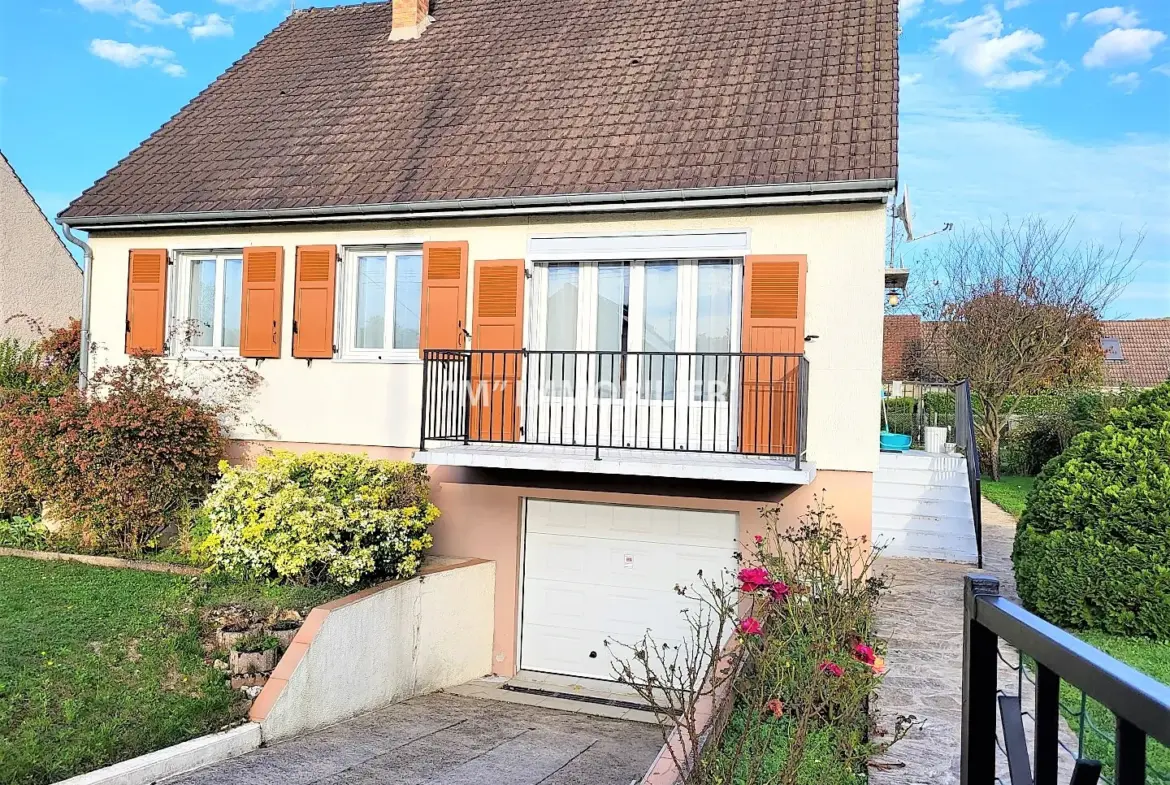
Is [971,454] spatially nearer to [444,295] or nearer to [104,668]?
[444,295]

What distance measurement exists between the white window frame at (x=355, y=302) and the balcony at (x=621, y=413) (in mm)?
1013

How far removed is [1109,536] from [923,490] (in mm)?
5623

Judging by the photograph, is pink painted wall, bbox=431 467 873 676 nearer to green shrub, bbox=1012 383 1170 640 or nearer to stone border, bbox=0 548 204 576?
stone border, bbox=0 548 204 576

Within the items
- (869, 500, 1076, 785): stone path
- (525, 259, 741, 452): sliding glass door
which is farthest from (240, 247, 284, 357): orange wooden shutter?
(869, 500, 1076, 785): stone path

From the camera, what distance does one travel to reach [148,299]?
11.4 m

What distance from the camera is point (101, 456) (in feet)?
32.5

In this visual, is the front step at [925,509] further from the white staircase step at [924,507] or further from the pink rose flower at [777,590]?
the pink rose flower at [777,590]

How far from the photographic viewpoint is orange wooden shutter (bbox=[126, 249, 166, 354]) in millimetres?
11422

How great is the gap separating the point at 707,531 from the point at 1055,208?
20296 millimetres

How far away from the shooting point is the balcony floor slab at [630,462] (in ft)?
27.6

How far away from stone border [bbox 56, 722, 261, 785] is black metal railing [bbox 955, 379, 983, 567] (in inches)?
384

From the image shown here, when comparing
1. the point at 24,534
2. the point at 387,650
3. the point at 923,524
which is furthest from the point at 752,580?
the point at 24,534

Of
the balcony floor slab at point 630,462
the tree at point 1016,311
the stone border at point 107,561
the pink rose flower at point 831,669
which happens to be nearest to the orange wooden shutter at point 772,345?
the balcony floor slab at point 630,462

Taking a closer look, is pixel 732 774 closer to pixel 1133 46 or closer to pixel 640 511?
pixel 640 511
